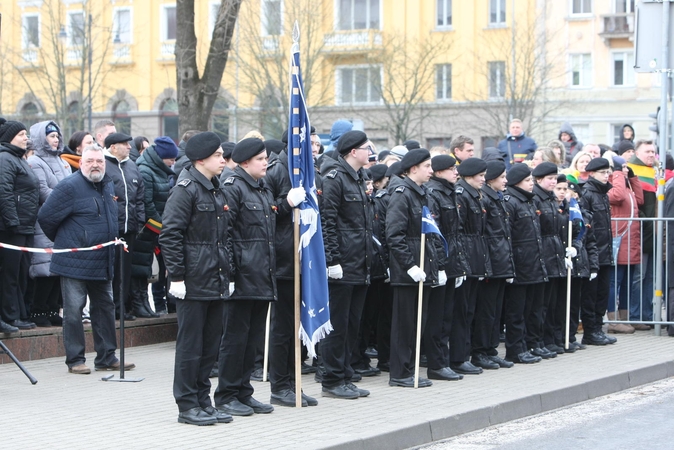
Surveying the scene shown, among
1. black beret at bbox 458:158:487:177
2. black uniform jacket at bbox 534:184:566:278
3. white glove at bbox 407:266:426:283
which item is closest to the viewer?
white glove at bbox 407:266:426:283

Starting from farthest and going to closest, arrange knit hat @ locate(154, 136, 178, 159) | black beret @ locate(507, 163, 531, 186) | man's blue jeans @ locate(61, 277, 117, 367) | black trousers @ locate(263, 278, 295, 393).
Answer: knit hat @ locate(154, 136, 178, 159), black beret @ locate(507, 163, 531, 186), man's blue jeans @ locate(61, 277, 117, 367), black trousers @ locate(263, 278, 295, 393)

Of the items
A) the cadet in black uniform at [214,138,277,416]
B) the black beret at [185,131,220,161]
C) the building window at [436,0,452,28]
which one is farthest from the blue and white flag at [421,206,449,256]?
the building window at [436,0,452,28]

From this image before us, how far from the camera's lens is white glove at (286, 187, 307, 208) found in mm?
9398

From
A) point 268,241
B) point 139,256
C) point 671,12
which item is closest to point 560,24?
point 671,12

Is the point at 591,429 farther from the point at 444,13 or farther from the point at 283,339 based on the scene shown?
the point at 444,13

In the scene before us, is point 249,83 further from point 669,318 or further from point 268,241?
point 268,241

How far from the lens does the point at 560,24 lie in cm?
Answer: 5097

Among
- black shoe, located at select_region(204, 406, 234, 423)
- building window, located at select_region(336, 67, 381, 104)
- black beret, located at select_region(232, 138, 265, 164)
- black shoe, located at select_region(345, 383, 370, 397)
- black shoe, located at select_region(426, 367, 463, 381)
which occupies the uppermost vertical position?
building window, located at select_region(336, 67, 381, 104)

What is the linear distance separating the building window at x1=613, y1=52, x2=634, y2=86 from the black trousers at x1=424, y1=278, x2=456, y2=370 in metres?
41.6

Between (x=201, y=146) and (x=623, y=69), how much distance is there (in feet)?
147

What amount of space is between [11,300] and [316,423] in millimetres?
4546

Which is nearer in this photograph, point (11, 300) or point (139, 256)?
point (11, 300)

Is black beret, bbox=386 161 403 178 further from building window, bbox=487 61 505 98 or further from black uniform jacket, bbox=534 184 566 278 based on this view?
building window, bbox=487 61 505 98

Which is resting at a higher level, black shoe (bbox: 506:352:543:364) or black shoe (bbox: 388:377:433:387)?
black shoe (bbox: 388:377:433:387)
